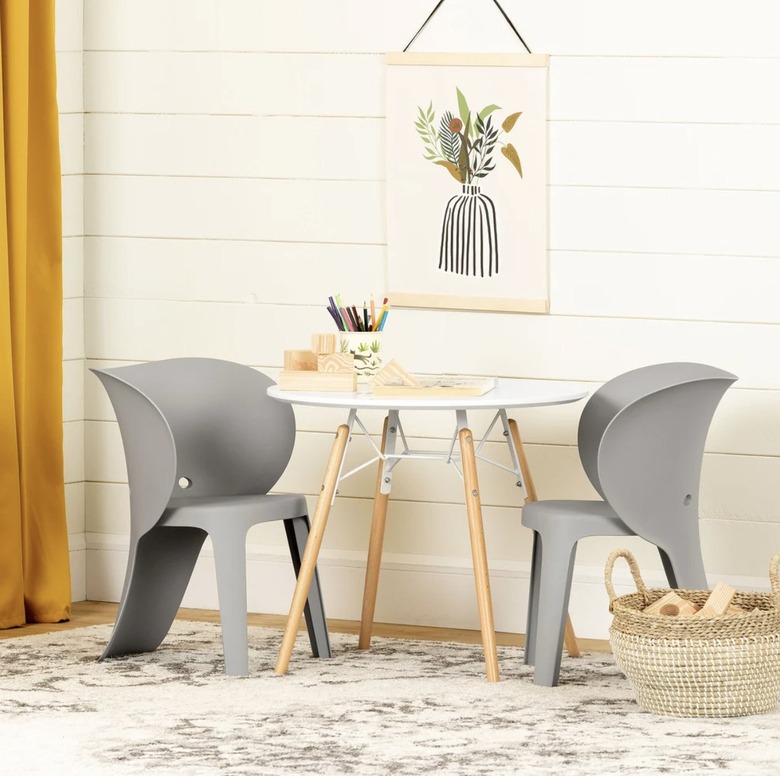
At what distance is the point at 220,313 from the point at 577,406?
42.8 inches

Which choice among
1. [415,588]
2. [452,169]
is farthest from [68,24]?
[415,588]

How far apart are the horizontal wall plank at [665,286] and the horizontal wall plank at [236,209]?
563 millimetres

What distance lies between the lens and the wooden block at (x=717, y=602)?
310 cm

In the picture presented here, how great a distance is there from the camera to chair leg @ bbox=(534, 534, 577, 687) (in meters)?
3.34

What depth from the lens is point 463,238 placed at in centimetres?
404

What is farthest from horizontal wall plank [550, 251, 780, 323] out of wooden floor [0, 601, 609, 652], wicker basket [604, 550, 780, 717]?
wicker basket [604, 550, 780, 717]

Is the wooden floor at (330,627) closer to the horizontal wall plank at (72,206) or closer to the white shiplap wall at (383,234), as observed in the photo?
the white shiplap wall at (383,234)

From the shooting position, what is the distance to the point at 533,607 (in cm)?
364

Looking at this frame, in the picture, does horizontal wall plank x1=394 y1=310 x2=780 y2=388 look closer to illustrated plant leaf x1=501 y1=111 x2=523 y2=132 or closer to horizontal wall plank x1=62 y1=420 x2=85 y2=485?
illustrated plant leaf x1=501 y1=111 x2=523 y2=132

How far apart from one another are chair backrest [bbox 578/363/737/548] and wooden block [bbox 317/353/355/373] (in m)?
0.63

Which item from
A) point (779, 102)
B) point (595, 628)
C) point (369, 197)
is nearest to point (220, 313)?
point (369, 197)

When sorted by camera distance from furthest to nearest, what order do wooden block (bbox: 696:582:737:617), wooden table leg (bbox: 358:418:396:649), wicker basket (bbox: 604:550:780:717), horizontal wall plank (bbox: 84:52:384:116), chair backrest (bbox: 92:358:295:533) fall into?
horizontal wall plank (bbox: 84:52:384:116), wooden table leg (bbox: 358:418:396:649), chair backrest (bbox: 92:358:295:533), wooden block (bbox: 696:582:737:617), wicker basket (bbox: 604:550:780:717)

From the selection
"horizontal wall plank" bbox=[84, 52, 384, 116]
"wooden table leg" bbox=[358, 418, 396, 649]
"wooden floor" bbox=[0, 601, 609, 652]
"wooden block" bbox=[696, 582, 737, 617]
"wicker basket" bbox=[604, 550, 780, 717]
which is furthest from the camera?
"horizontal wall plank" bbox=[84, 52, 384, 116]

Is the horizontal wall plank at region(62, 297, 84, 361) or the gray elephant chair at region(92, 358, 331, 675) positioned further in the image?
the horizontal wall plank at region(62, 297, 84, 361)
